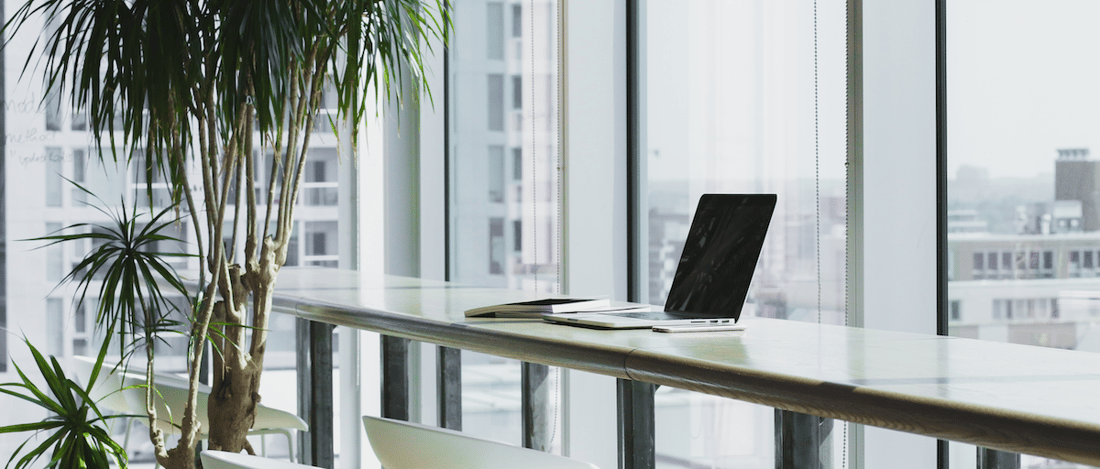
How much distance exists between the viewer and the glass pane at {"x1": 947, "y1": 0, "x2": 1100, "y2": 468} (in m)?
1.76

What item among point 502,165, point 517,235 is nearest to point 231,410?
point 517,235

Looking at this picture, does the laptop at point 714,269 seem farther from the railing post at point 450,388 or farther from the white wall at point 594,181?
the white wall at point 594,181

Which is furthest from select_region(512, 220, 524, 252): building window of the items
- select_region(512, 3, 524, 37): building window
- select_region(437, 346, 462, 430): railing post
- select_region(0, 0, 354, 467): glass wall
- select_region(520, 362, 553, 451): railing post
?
select_region(520, 362, 553, 451): railing post

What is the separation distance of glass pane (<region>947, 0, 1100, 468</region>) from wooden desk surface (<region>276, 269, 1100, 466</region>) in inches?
21.2

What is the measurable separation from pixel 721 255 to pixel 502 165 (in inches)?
87.8

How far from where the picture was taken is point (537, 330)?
155 centimetres

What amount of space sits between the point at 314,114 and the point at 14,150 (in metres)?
3.11

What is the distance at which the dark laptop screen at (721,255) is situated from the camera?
5.11ft

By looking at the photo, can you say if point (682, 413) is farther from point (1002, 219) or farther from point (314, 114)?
point (314, 114)

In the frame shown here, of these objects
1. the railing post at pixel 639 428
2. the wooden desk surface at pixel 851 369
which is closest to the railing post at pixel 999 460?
the wooden desk surface at pixel 851 369

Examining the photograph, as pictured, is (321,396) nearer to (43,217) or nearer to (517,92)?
(517,92)

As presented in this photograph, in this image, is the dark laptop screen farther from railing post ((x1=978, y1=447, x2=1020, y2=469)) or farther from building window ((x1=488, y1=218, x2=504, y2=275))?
building window ((x1=488, y1=218, x2=504, y2=275))

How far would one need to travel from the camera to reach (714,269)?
1.62 m

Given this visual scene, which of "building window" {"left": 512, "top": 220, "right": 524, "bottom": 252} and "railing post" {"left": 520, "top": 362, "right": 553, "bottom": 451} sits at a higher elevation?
"building window" {"left": 512, "top": 220, "right": 524, "bottom": 252}
